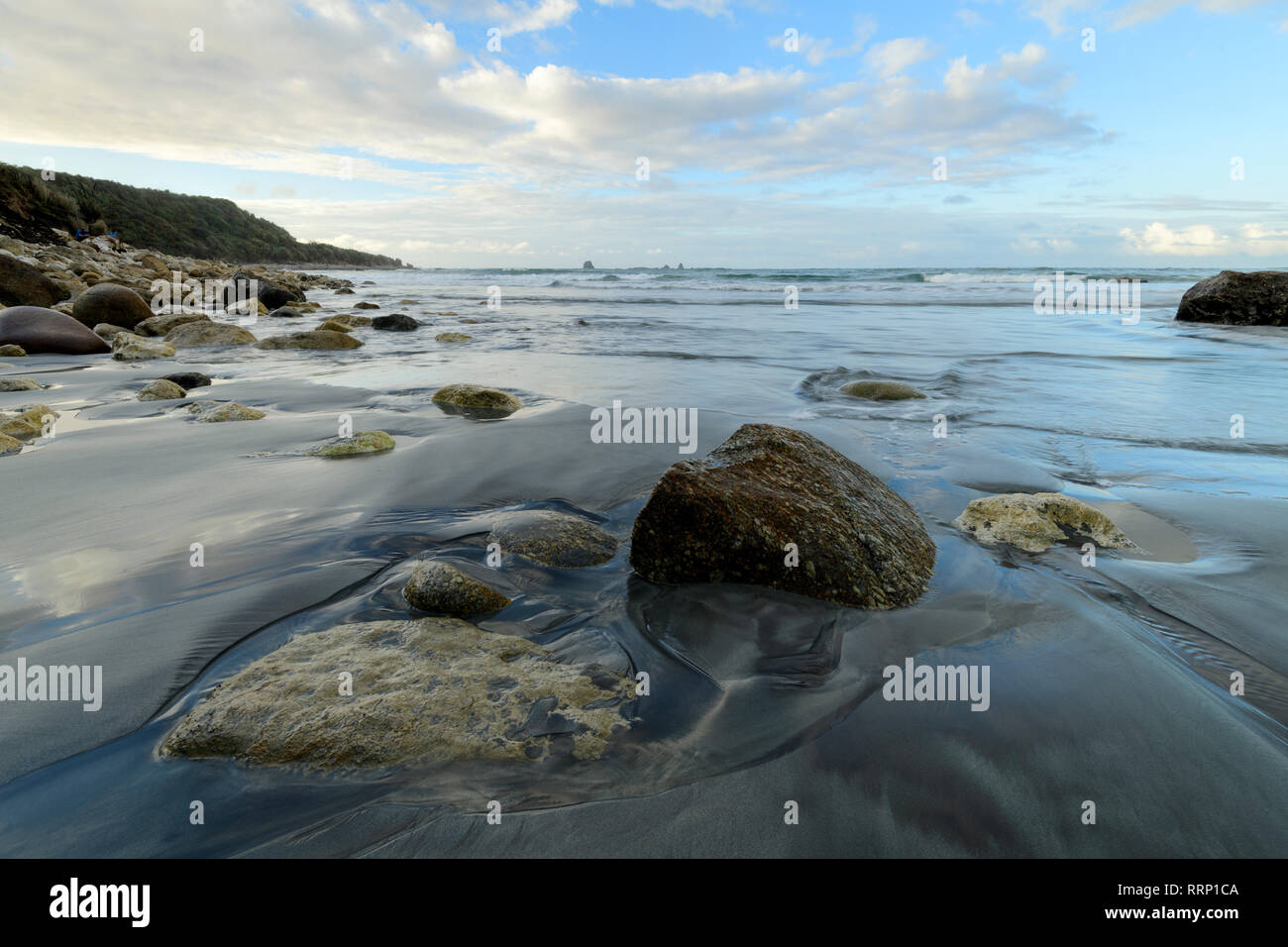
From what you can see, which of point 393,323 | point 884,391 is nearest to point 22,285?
point 393,323

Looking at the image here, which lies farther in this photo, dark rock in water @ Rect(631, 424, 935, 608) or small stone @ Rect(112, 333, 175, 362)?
small stone @ Rect(112, 333, 175, 362)

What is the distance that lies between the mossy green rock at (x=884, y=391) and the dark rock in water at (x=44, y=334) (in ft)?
34.3

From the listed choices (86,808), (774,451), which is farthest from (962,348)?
(86,808)

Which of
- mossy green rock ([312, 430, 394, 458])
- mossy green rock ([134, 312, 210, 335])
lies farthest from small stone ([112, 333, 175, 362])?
mossy green rock ([312, 430, 394, 458])

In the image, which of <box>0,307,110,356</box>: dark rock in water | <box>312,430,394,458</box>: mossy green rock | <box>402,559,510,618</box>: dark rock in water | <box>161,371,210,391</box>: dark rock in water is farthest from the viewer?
<box>0,307,110,356</box>: dark rock in water

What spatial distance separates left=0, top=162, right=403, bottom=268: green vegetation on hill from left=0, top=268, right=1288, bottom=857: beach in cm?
2746

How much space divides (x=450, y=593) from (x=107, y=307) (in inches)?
517

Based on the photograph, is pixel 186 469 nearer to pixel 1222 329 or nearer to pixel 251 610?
pixel 251 610

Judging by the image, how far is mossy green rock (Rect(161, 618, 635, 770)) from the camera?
1614mm

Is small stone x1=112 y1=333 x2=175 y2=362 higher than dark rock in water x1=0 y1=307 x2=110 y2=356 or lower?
lower

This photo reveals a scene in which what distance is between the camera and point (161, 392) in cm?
584

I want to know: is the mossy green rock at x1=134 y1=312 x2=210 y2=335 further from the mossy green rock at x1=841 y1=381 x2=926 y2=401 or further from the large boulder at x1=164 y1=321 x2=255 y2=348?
the mossy green rock at x1=841 y1=381 x2=926 y2=401

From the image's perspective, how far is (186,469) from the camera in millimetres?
3807
